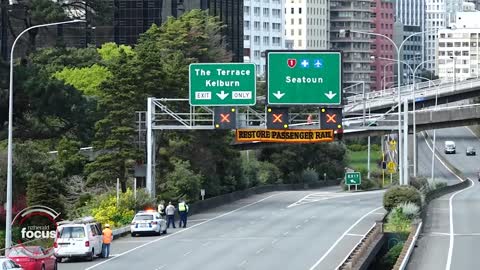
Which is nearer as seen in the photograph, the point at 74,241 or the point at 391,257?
the point at 74,241

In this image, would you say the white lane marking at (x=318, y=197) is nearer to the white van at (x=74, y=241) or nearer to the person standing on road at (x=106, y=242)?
the person standing on road at (x=106, y=242)

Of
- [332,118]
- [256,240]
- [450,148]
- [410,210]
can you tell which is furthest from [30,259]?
[450,148]

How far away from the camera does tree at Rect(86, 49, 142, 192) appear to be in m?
68.4

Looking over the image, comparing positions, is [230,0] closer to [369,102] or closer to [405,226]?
[369,102]

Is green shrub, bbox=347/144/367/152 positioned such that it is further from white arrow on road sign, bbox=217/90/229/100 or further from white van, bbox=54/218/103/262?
white van, bbox=54/218/103/262

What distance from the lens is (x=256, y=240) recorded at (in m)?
53.5

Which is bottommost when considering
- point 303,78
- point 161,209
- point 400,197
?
point 161,209

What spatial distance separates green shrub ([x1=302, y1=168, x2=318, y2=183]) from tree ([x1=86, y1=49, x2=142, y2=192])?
43.8 meters

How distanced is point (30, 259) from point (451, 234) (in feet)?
81.0

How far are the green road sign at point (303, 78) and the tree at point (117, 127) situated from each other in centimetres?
1217

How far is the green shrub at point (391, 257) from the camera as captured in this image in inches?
1942

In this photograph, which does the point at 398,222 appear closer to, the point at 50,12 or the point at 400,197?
the point at 400,197

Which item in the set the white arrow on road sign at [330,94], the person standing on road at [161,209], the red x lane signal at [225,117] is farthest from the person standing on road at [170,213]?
the white arrow on road sign at [330,94]

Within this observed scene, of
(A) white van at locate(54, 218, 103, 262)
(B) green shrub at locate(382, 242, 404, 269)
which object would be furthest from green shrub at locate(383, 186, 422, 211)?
(A) white van at locate(54, 218, 103, 262)
